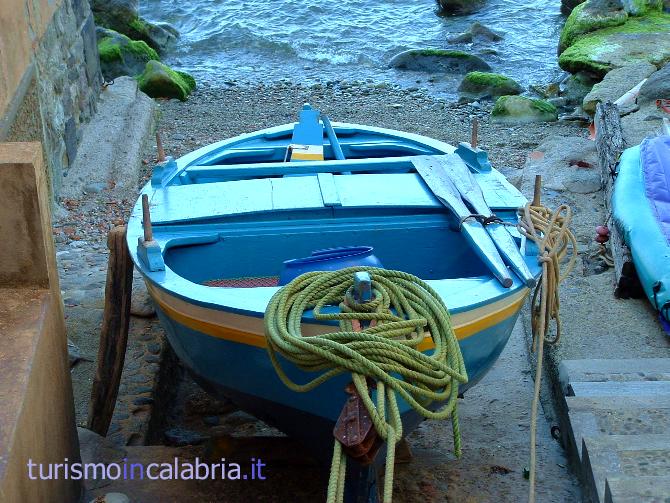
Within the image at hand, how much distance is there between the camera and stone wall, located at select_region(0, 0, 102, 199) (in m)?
5.41

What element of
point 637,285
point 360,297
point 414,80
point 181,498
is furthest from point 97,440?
point 414,80

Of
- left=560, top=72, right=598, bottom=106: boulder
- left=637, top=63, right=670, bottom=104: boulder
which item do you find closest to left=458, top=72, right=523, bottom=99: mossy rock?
left=560, top=72, right=598, bottom=106: boulder

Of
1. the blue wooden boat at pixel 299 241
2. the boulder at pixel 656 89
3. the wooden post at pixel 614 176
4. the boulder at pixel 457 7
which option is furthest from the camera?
the boulder at pixel 457 7

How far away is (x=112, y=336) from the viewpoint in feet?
14.4

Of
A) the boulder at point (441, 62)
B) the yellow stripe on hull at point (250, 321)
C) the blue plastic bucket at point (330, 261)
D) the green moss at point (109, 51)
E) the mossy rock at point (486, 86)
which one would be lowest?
the boulder at point (441, 62)

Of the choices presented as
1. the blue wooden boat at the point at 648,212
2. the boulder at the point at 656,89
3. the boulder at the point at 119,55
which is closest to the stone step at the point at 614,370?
the blue wooden boat at the point at 648,212

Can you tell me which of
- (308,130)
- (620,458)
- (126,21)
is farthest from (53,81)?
(126,21)

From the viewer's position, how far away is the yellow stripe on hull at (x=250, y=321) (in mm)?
3320

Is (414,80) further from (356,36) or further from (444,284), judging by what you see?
(444,284)

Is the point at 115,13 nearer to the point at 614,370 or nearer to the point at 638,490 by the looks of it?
the point at 614,370

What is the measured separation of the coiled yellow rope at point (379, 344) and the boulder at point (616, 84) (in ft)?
23.1

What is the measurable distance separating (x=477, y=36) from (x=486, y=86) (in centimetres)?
439

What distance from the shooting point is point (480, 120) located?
422 inches

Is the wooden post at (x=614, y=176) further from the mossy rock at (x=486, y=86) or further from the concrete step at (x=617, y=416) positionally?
the mossy rock at (x=486, y=86)
